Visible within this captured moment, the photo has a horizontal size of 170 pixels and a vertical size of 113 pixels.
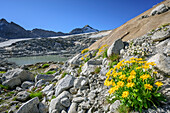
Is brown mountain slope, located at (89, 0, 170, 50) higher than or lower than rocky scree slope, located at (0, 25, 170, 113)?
higher

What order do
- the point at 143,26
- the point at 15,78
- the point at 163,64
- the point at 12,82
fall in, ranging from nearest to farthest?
1. the point at 163,64
2. the point at 12,82
3. the point at 15,78
4. the point at 143,26

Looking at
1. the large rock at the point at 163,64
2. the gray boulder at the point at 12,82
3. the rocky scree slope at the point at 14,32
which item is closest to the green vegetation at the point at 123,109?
the large rock at the point at 163,64

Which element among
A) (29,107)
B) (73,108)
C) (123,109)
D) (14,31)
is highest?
(14,31)

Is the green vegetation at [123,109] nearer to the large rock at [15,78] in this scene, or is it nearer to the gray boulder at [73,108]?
the gray boulder at [73,108]

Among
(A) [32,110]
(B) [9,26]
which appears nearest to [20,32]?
(B) [9,26]

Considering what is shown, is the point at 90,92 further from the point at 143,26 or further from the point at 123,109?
the point at 143,26

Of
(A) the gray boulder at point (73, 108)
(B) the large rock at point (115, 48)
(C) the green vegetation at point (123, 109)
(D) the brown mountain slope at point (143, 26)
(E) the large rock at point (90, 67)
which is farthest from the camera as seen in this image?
(D) the brown mountain slope at point (143, 26)

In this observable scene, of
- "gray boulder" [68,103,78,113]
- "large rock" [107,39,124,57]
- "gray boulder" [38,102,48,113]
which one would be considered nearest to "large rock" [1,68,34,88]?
"gray boulder" [38,102,48,113]

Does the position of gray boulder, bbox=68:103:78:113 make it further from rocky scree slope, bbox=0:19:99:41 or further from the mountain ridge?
the mountain ridge

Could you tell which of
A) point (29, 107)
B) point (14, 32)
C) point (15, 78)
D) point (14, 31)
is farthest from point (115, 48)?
point (14, 31)

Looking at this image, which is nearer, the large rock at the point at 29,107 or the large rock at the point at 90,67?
the large rock at the point at 29,107

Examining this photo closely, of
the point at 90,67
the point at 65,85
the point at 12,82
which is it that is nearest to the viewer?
the point at 65,85

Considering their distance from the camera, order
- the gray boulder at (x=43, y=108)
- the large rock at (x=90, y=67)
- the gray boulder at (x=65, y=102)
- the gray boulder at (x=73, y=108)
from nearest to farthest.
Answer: the gray boulder at (x=73, y=108)
the gray boulder at (x=65, y=102)
the gray boulder at (x=43, y=108)
the large rock at (x=90, y=67)

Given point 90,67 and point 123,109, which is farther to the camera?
point 90,67
